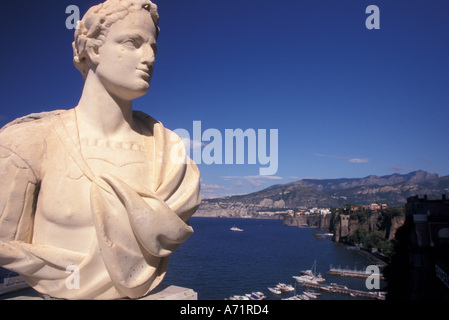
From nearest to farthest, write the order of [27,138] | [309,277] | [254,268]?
[27,138] → [309,277] → [254,268]

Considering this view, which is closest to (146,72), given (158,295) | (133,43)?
(133,43)

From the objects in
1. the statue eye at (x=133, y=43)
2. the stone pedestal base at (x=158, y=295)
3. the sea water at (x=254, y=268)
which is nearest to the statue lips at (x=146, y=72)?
the statue eye at (x=133, y=43)

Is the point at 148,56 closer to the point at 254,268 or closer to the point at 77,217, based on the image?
the point at 77,217

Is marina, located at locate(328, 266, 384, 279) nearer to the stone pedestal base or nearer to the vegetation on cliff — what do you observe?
the vegetation on cliff

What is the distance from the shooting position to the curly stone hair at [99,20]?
10.8 feet

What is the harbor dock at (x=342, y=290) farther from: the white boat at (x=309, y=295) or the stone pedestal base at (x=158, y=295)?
the stone pedestal base at (x=158, y=295)

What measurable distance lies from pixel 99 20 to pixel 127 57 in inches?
15.8

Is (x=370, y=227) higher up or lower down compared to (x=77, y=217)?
lower down

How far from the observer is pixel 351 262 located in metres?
48.5

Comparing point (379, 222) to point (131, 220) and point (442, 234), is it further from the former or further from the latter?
point (131, 220)

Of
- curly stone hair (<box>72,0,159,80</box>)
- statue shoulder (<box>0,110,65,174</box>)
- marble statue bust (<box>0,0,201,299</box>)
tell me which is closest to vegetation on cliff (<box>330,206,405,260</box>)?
marble statue bust (<box>0,0,201,299</box>)

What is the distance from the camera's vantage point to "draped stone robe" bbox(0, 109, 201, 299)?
3.01 meters

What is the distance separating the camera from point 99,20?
329 cm

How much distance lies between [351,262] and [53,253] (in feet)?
166
